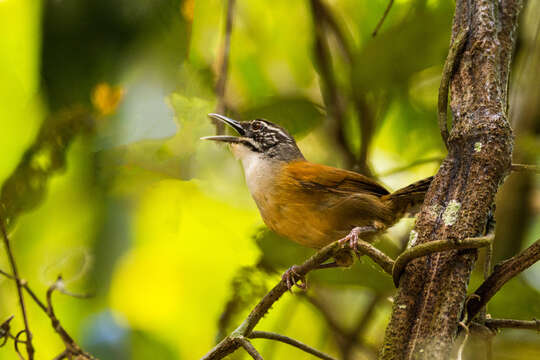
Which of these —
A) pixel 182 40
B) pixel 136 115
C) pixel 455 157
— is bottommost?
pixel 455 157

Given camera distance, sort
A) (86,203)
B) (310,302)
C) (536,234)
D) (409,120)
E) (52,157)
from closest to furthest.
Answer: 1. (52,157)
2. (86,203)
3. (310,302)
4. (409,120)
5. (536,234)

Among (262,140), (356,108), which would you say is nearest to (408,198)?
(356,108)

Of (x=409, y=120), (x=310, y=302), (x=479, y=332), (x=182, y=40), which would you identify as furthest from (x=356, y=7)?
(x=479, y=332)

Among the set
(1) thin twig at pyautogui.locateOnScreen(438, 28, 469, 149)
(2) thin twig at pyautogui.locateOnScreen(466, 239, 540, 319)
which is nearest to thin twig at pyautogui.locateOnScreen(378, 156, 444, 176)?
(1) thin twig at pyautogui.locateOnScreen(438, 28, 469, 149)

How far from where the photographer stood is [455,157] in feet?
4.55

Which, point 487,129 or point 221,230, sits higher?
point 221,230

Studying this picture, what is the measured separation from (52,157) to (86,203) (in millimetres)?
329

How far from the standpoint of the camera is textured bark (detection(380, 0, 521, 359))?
1.21 m

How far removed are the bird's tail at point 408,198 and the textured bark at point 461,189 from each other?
2.80 ft

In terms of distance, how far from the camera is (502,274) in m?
1.22

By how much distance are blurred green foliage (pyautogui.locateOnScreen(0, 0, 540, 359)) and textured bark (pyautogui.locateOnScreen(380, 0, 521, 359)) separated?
1148 millimetres

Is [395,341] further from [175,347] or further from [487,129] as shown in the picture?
[175,347]

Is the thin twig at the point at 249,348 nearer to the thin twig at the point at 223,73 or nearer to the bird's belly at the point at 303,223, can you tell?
the bird's belly at the point at 303,223

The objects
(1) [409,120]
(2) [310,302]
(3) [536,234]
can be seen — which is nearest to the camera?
(2) [310,302]
